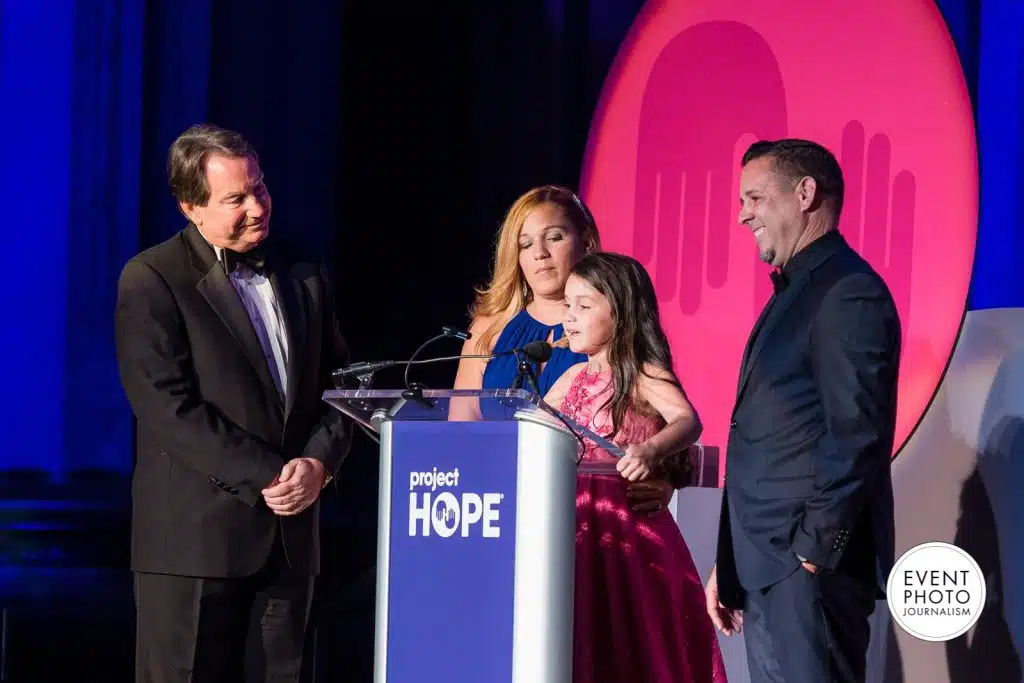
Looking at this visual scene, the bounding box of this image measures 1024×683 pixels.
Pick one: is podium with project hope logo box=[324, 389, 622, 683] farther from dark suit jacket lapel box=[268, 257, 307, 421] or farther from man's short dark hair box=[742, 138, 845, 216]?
man's short dark hair box=[742, 138, 845, 216]

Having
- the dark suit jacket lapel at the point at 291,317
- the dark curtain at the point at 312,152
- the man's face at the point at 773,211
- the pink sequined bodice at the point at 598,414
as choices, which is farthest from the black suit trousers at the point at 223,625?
the dark curtain at the point at 312,152

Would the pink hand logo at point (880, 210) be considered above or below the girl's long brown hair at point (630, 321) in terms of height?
above

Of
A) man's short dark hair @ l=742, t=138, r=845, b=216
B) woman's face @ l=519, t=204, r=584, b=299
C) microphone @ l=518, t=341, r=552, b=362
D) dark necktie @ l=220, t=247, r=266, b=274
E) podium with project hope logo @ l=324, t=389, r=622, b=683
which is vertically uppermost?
man's short dark hair @ l=742, t=138, r=845, b=216

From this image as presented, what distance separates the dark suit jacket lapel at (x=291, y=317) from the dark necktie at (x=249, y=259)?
3cm

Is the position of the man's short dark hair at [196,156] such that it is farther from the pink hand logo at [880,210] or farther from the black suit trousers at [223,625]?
the pink hand logo at [880,210]

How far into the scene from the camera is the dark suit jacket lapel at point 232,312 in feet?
10.3

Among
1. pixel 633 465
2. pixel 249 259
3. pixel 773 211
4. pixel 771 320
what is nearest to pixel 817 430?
pixel 771 320

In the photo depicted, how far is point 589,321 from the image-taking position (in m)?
3.40

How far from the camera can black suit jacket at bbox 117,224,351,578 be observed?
120 inches

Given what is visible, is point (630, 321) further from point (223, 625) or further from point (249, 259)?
point (223, 625)

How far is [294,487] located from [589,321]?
846 mm

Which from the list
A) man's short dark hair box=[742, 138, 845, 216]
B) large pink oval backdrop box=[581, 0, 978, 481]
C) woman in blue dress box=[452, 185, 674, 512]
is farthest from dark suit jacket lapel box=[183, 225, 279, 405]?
large pink oval backdrop box=[581, 0, 978, 481]

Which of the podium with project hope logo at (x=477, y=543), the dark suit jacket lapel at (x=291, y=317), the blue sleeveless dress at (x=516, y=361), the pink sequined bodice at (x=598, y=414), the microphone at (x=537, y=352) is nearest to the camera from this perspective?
the podium with project hope logo at (x=477, y=543)

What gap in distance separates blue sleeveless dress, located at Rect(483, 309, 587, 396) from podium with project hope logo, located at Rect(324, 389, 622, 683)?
1.12 meters
